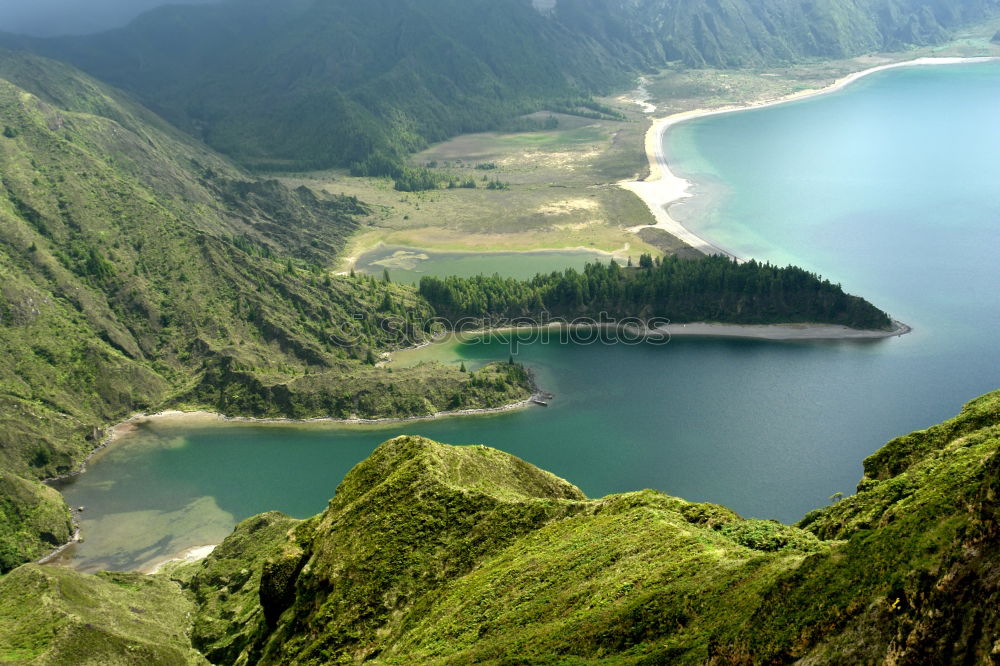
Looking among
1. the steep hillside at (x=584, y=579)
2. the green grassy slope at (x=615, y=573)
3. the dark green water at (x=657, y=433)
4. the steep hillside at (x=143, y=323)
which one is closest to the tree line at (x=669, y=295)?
the dark green water at (x=657, y=433)

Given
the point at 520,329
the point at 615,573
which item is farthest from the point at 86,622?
the point at 520,329

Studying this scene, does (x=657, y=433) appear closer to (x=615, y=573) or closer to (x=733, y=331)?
(x=733, y=331)

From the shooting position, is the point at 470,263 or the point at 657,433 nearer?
the point at 657,433

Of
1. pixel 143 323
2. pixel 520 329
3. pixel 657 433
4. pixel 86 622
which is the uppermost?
pixel 143 323

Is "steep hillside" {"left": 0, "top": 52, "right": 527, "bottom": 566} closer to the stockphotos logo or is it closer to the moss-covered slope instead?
the stockphotos logo

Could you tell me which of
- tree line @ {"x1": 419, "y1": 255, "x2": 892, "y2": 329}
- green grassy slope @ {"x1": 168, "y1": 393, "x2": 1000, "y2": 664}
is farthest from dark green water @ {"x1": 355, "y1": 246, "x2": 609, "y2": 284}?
green grassy slope @ {"x1": 168, "y1": 393, "x2": 1000, "y2": 664}

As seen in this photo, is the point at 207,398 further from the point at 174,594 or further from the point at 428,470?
the point at 428,470

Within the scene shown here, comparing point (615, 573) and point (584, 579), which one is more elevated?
point (615, 573)

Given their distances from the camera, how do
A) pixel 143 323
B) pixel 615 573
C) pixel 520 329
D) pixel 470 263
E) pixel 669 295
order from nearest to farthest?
pixel 615 573
pixel 143 323
pixel 520 329
pixel 669 295
pixel 470 263
